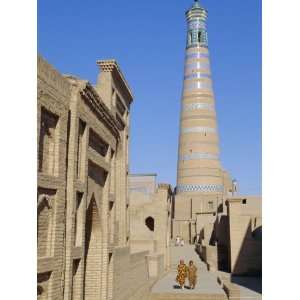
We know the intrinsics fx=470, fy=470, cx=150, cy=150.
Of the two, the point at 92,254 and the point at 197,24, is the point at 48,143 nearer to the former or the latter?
the point at 92,254

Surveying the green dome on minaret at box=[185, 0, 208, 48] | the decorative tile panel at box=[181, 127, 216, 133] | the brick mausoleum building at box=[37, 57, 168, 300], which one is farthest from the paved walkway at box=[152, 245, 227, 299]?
the green dome on minaret at box=[185, 0, 208, 48]

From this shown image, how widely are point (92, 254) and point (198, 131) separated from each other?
29.0 metres

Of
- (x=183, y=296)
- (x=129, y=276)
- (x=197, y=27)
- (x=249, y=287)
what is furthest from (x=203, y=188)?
(x=129, y=276)

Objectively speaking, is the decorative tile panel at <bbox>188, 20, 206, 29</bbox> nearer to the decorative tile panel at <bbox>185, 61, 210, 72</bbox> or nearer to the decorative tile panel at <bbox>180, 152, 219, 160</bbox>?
the decorative tile panel at <bbox>185, 61, 210, 72</bbox>

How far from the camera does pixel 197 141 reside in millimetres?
37281

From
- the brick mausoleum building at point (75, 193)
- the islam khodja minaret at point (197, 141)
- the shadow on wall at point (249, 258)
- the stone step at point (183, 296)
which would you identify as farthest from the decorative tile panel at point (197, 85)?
the brick mausoleum building at point (75, 193)

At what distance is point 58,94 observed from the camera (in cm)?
636

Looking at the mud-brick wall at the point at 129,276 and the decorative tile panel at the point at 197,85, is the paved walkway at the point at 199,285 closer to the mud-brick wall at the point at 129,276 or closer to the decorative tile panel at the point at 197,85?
the mud-brick wall at the point at 129,276

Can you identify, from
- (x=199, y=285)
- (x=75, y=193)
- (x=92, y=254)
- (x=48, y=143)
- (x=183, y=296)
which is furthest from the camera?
(x=199, y=285)

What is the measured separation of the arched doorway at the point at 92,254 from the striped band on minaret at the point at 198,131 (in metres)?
28.3

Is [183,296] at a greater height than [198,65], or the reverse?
[198,65]
